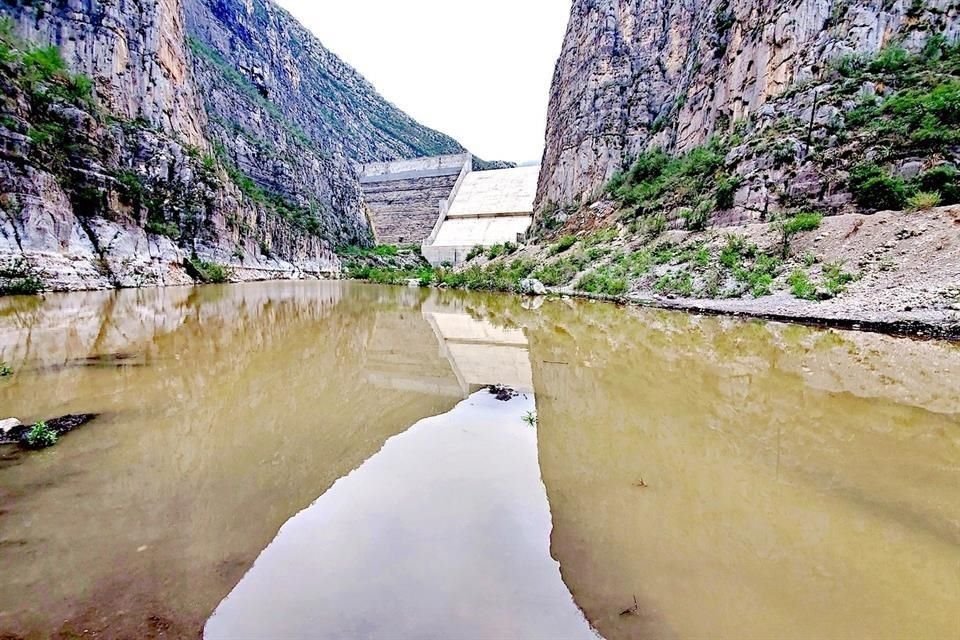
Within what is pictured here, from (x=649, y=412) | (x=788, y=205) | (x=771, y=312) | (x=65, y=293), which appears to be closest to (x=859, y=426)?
(x=649, y=412)

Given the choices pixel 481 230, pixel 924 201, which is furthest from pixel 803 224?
pixel 481 230

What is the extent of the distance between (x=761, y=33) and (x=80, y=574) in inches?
1061

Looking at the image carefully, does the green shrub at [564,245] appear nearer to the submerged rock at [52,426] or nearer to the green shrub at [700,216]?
the green shrub at [700,216]

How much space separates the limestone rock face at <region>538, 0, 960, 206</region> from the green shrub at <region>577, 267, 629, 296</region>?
8.82m

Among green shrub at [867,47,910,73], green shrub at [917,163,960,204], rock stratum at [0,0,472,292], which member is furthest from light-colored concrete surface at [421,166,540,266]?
green shrub at [917,163,960,204]

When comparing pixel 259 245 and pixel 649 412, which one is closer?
pixel 649 412

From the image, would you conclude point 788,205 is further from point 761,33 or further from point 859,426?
point 859,426

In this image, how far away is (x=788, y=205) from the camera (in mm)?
15680

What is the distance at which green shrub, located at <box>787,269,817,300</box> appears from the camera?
1131 cm

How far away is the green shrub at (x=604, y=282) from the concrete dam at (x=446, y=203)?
2043cm

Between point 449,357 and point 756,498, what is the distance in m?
5.41

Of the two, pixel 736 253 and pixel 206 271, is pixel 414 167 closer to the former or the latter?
pixel 206 271

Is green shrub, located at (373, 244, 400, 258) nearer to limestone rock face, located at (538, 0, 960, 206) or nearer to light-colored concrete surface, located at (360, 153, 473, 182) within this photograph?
light-colored concrete surface, located at (360, 153, 473, 182)

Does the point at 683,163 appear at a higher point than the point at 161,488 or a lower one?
higher
